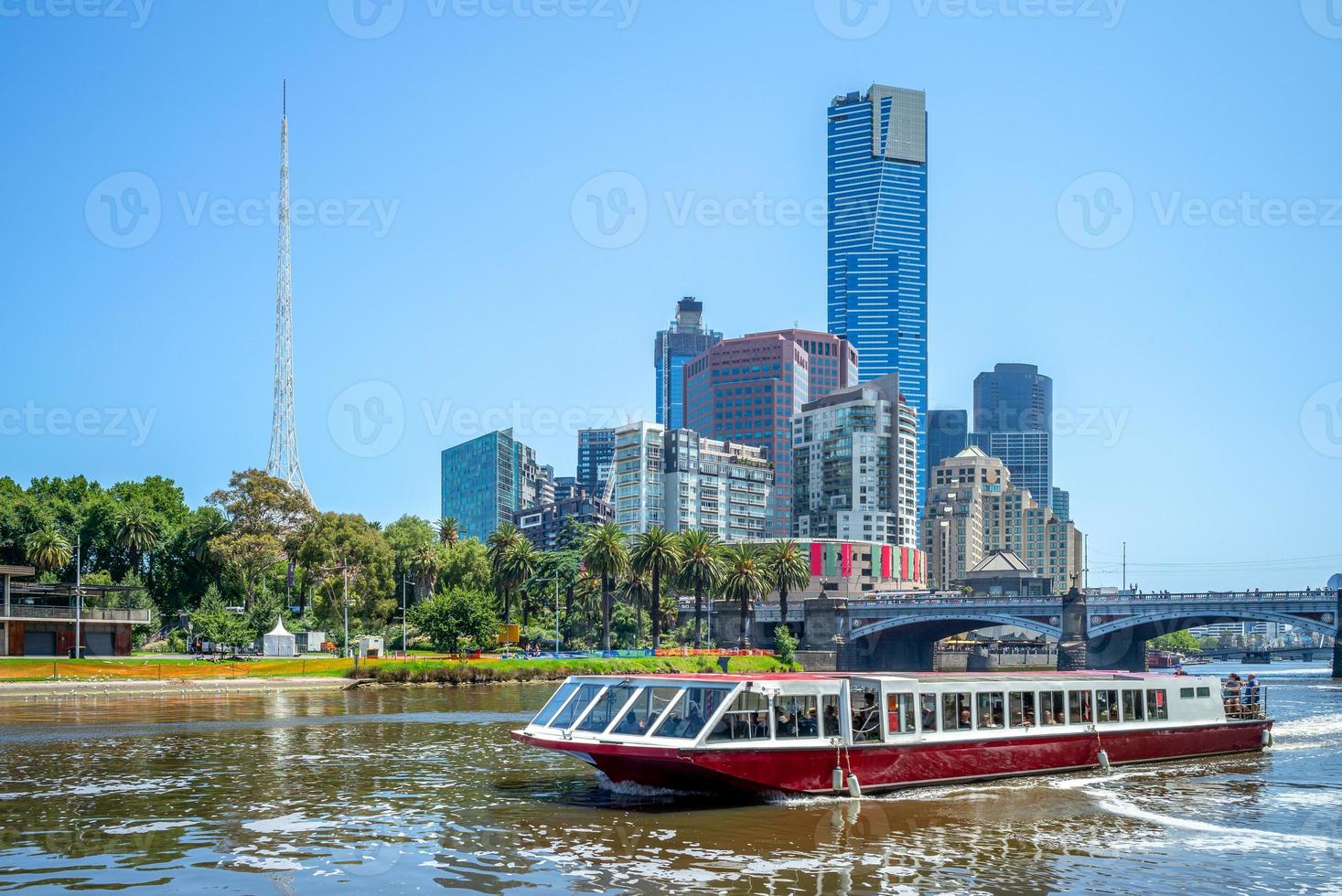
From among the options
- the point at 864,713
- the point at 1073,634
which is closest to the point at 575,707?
the point at 864,713

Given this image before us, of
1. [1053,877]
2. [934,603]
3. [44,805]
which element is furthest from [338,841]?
[934,603]

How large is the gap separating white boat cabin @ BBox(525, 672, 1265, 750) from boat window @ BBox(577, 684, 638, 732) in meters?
0.04

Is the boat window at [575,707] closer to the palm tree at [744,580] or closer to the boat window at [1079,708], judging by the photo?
the boat window at [1079,708]

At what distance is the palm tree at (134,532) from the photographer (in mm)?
124188

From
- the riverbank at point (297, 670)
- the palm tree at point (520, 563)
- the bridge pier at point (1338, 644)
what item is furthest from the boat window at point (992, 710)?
the palm tree at point (520, 563)

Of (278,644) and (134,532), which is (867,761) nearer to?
(278,644)

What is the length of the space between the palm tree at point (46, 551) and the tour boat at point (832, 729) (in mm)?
95956

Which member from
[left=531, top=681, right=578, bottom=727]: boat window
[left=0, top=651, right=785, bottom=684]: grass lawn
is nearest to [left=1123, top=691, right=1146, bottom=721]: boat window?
[left=531, top=681, right=578, bottom=727]: boat window

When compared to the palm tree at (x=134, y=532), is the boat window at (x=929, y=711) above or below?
below

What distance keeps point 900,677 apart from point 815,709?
13.8 ft

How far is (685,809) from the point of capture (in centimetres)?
3247

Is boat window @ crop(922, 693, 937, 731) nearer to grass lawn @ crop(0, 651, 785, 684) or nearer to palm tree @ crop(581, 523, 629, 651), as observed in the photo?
grass lawn @ crop(0, 651, 785, 684)

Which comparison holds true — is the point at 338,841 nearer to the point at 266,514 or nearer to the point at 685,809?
the point at 685,809

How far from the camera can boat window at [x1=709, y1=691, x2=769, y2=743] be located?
32.7m
